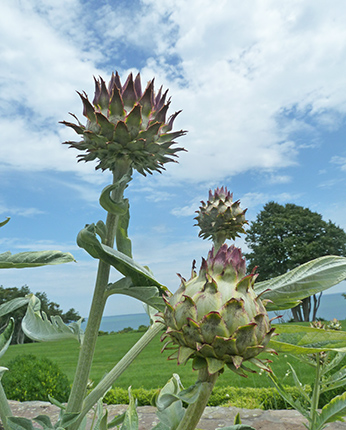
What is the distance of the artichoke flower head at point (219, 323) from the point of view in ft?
3.64

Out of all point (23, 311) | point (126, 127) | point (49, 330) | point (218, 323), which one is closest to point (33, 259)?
point (49, 330)

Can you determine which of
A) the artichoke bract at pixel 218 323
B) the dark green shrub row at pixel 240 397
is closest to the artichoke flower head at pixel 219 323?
the artichoke bract at pixel 218 323

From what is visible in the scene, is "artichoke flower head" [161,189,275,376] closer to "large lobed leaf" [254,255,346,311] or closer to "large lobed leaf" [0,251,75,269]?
"large lobed leaf" [254,255,346,311]

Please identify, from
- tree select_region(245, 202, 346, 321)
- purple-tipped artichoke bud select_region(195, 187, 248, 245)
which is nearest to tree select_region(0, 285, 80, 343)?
tree select_region(245, 202, 346, 321)

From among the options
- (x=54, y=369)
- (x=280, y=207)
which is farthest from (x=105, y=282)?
(x=280, y=207)

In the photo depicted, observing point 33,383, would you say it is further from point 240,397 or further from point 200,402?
point 200,402

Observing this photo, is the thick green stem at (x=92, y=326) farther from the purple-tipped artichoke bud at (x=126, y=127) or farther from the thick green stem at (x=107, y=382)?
the purple-tipped artichoke bud at (x=126, y=127)

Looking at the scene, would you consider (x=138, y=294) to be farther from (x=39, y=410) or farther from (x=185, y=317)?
(x=39, y=410)

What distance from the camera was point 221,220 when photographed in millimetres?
3223

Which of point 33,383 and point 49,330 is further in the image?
point 33,383

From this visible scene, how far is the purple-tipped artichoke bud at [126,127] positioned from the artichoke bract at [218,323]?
2.15 feet

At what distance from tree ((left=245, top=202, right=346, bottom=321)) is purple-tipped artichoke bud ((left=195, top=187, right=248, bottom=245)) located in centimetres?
2505

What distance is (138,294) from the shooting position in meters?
1.46

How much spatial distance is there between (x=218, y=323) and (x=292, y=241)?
28.2 metres
